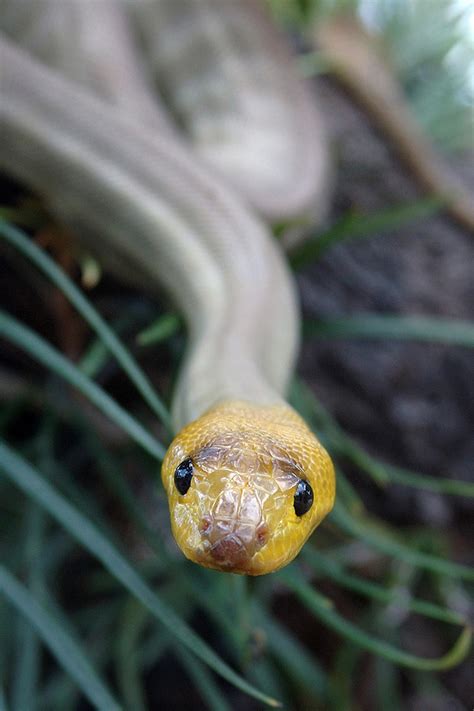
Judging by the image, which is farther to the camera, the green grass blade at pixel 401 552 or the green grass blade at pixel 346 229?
the green grass blade at pixel 346 229

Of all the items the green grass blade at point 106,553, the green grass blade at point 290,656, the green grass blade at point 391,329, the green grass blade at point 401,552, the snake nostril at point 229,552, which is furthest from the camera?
the green grass blade at point 290,656

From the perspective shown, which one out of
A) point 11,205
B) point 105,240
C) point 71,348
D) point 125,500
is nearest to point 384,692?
point 125,500

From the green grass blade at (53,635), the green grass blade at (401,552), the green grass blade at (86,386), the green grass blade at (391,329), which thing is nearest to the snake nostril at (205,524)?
the green grass blade at (86,386)

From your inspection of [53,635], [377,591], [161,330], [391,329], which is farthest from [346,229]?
[53,635]

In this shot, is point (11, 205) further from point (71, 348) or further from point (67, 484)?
point (67, 484)

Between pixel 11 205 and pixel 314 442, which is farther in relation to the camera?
pixel 11 205

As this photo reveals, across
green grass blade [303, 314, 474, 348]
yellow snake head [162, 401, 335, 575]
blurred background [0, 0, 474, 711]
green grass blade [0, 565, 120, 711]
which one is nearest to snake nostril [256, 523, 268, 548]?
yellow snake head [162, 401, 335, 575]

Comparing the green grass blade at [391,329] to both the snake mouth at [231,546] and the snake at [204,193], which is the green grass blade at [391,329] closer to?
the snake at [204,193]

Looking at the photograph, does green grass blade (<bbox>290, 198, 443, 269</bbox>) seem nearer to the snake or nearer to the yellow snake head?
the snake
